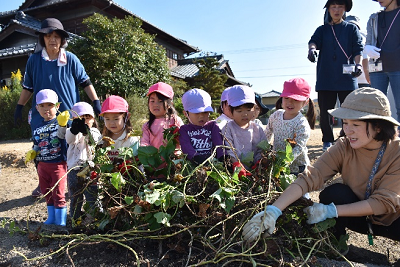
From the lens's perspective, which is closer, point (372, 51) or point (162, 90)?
point (162, 90)

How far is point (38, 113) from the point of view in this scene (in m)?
2.99

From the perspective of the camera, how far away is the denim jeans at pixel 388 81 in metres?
3.49

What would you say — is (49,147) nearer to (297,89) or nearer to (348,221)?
(297,89)

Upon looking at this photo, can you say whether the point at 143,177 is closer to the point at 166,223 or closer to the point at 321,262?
the point at 166,223

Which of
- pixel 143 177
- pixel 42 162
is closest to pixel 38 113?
pixel 42 162

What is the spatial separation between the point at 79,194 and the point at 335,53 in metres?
3.17

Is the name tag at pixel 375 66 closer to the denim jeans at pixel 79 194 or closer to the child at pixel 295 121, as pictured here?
the child at pixel 295 121

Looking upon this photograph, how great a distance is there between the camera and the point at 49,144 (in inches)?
110

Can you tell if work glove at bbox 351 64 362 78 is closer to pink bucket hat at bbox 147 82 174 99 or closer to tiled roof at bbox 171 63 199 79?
pink bucket hat at bbox 147 82 174 99

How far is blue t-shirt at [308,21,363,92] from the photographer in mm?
3705

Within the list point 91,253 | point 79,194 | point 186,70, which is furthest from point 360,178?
point 186,70

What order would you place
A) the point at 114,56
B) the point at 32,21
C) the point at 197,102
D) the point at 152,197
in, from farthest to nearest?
the point at 32,21 → the point at 114,56 → the point at 197,102 → the point at 152,197

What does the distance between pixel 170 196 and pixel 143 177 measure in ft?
1.19

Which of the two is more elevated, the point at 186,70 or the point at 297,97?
the point at 186,70
